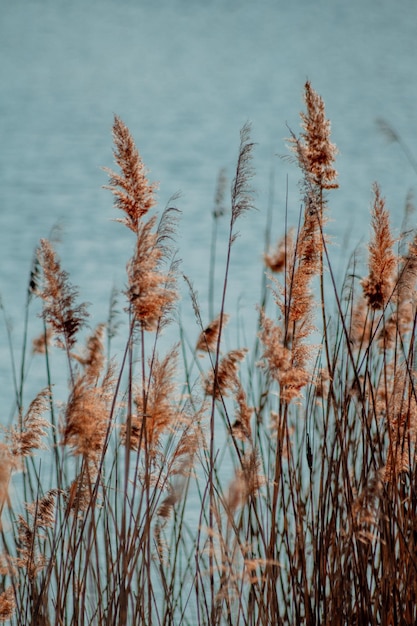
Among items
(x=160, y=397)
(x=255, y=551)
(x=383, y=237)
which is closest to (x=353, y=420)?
(x=255, y=551)

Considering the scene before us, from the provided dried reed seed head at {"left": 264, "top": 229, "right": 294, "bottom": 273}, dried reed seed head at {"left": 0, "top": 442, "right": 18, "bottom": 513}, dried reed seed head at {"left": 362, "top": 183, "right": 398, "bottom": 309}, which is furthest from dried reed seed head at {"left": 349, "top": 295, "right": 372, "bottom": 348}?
dried reed seed head at {"left": 0, "top": 442, "right": 18, "bottom": 513}

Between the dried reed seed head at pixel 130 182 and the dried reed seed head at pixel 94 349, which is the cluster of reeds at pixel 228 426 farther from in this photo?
the dried reed seed head at pixel 94 349

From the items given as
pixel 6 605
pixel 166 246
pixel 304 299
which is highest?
pixel 166 246

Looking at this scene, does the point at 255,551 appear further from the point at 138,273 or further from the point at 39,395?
the point at 138,273

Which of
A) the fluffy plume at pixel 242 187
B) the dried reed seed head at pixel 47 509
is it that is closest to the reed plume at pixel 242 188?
the fluffy plume at pixel 242 187

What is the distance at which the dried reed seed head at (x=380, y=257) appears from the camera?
1.87 m

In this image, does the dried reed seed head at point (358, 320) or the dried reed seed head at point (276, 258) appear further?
the dried reed seed head at point (276, 258)

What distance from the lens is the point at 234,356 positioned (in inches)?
77.2

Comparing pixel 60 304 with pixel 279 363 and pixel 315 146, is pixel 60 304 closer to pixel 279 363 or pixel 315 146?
pixel 279 363

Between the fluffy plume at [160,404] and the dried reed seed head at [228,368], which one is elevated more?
the dried reed seed head at [228,368]

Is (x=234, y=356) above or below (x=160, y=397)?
above

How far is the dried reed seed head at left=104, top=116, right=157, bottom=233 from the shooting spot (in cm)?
169

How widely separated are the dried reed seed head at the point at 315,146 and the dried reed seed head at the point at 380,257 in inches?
5.3

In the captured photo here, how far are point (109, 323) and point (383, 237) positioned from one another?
1.10 m
